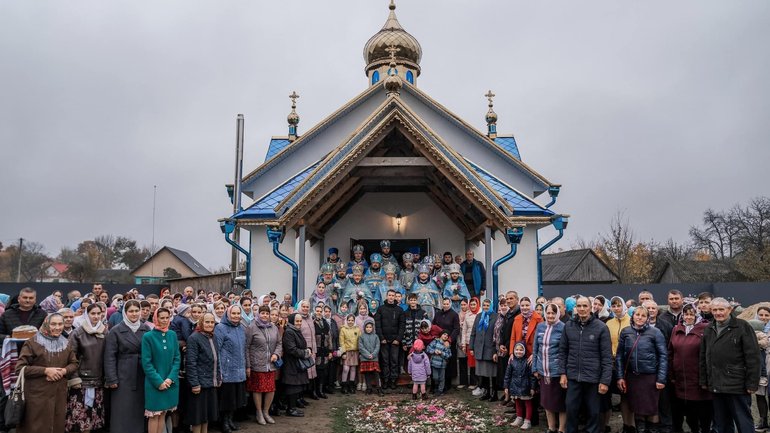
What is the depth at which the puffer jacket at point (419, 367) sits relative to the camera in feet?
31.5

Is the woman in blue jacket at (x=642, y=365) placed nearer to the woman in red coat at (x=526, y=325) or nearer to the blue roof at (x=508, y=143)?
the woman in red coat at (x=526, y=325)

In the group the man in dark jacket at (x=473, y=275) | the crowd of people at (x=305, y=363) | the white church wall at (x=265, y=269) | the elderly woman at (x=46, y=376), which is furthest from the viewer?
the white church wall at (x=265, y=269)

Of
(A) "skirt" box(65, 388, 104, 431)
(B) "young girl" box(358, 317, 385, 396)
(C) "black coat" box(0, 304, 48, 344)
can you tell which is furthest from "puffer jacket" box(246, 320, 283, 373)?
(C) "black coat" box(0, 304, 48, 344)

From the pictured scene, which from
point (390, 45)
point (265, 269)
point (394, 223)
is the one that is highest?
point (390, 45)

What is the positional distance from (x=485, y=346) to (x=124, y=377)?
5.69m

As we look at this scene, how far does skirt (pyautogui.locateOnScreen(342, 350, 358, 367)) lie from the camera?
1005cm

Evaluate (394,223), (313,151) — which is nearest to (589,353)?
(394,223)

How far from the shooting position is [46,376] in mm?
5629

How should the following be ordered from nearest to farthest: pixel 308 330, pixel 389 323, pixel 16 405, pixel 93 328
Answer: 1. pixel 16 405
2. pixel 93 328
3. pixel 308 330
4. pixel 389 323

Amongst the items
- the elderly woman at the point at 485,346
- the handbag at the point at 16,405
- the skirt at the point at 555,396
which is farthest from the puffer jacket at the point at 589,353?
the handbag at the point at 16,405

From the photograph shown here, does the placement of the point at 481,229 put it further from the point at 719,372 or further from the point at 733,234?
the point at 733,234

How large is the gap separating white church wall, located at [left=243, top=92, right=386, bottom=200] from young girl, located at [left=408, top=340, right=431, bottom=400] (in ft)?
26.0

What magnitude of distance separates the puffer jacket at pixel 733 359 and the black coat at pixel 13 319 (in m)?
7.75

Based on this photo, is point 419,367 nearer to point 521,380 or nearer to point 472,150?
point 521,380
